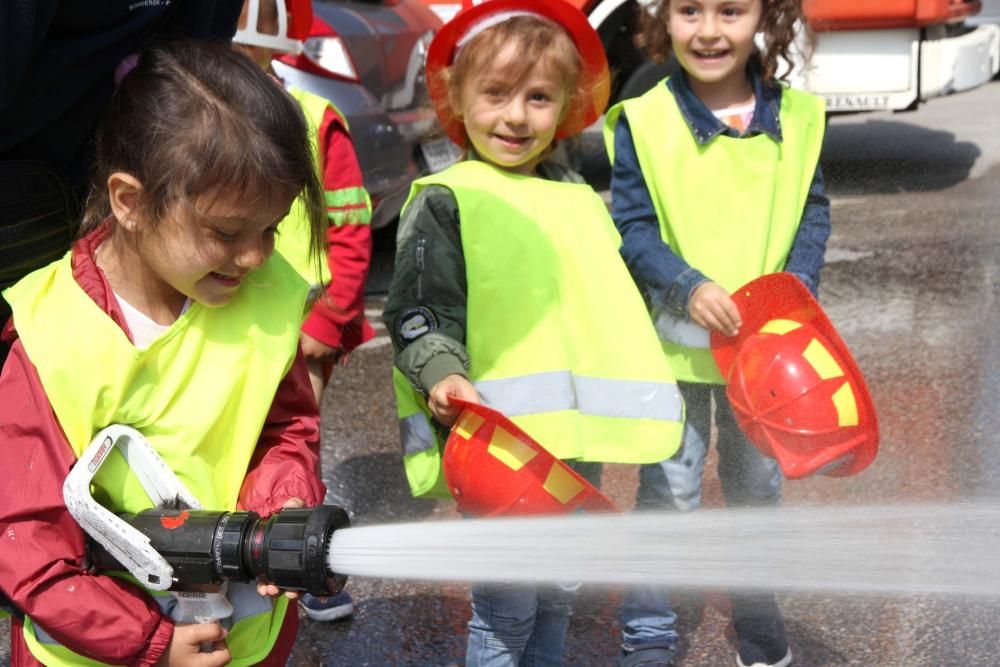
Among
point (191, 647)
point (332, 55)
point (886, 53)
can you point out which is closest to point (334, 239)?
point (191, 647)

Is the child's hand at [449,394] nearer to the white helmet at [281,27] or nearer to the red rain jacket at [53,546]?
the red rain jacket at [53,546]

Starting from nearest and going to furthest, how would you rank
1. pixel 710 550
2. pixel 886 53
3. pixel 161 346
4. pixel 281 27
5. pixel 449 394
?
pixel 161 346 → pixel 449 394 → pixel 710 550 → pixel 281 27 → pixel 886 53

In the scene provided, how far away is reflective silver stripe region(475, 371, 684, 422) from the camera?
8.29 feet

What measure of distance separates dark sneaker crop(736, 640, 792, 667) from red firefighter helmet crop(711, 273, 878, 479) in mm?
530

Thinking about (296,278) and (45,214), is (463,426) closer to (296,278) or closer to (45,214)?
(296,278)

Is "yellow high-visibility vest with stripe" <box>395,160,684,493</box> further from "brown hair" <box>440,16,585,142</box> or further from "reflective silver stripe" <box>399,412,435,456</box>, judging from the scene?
"brown hair" <box>440,16,585,142</box>

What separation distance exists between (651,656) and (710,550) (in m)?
0.46

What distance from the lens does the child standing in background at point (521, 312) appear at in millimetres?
2523

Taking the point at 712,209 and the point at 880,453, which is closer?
the point at 712,209

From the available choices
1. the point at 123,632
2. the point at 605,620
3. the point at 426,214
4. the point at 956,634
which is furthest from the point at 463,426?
the point at 956,634

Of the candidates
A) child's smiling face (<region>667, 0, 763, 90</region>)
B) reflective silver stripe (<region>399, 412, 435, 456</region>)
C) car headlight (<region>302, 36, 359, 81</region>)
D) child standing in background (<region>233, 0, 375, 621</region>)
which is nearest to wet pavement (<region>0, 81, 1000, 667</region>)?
child standing in background (<region>233, 0, 375, 621</region>)

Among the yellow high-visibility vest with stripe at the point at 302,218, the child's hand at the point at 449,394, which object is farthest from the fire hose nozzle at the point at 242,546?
the yellow high-visibility vest with stripe at the point at 302,218

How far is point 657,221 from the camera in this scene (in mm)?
2891

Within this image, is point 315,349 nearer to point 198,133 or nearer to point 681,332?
point 681,332
